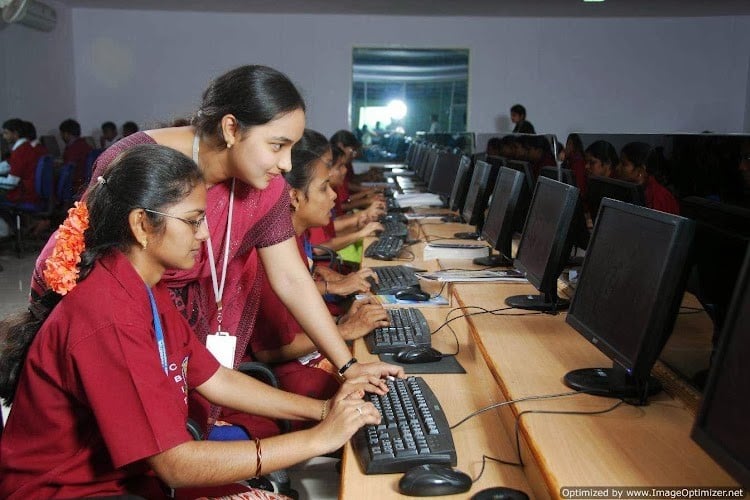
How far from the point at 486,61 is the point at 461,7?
1.09 metres

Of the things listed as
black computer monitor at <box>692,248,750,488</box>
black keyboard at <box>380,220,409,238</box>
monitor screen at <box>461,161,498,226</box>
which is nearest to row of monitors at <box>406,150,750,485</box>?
black computer monitor at <box>692,248,750,488</box>

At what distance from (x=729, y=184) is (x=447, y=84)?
28.5 ft

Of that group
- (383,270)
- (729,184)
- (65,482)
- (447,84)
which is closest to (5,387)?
(65,482)

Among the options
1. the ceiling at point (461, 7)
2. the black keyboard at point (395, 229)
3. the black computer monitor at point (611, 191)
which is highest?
the ceiling at point (461, 7)

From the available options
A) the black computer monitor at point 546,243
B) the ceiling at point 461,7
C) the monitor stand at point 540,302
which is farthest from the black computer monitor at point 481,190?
the ceiling at point 461,7

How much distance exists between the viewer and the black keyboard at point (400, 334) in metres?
1.92

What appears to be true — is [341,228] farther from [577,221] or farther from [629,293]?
[629,293]

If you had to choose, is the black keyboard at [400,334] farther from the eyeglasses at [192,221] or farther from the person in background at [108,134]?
the person in background at [108,134]

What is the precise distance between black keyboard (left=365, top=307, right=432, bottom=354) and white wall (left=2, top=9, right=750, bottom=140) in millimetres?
7798

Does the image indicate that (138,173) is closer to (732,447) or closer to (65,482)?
(65,482)

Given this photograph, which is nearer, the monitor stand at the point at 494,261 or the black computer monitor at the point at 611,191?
the black computer monitor at the point at 611,191

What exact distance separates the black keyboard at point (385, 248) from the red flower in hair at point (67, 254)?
1.99m

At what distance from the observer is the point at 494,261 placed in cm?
282

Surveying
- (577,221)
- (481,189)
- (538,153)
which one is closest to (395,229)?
(481,189)
